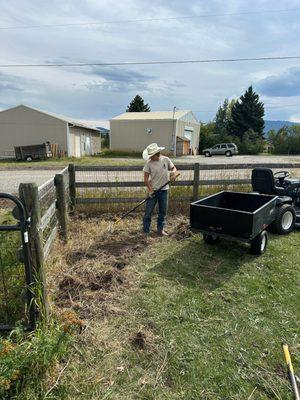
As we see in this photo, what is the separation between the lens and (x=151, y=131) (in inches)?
1435

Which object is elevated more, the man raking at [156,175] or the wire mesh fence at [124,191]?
the man raking at [156,175]

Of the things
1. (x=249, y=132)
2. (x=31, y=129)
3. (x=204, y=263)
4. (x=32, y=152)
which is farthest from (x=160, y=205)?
(x=249, y=132)

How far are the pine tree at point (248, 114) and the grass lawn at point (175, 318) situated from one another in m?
49.2

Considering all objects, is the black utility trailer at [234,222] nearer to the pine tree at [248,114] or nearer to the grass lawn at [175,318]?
the grass lawn at [175,318]

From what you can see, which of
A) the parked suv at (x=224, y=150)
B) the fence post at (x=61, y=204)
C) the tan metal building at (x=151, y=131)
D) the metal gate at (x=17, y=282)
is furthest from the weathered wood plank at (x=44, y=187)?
the parked suv at (x=224, y=150)

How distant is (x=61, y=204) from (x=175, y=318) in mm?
Result: 2945

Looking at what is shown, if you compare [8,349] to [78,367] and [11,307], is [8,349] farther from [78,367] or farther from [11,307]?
[11,307]

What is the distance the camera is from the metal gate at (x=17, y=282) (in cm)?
271

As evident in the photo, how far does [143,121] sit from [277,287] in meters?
33.8

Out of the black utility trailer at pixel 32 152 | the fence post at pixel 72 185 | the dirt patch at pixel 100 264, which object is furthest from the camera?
the black utility trailer at pixel 32 152

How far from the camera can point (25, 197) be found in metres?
2.77

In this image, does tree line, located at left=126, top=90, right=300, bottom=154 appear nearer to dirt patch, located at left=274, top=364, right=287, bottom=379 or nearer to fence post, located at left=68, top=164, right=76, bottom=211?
fence post, located at left=68, top=164, right=76, bottom=211

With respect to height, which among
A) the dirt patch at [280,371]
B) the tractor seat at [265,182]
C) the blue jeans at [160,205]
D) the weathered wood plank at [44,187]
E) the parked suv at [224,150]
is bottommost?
the parked suv at [224,150]

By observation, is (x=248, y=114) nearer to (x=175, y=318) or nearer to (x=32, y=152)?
(x=32, y=152)
